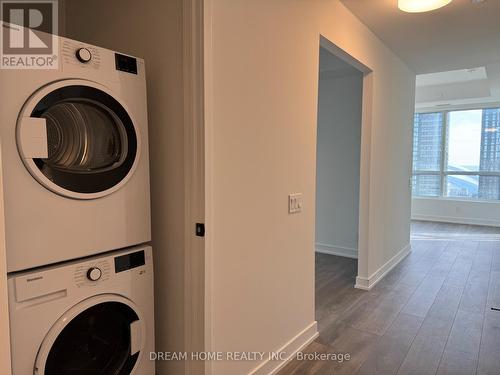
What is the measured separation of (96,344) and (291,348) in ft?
4.04

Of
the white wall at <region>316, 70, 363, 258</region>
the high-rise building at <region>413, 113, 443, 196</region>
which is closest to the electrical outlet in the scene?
the white wall at <region>316, 70, 363, 258</region>

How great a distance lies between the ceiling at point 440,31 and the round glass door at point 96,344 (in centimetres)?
256

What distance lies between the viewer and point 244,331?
186 cm

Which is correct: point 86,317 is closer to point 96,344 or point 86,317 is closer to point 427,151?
point 96,344

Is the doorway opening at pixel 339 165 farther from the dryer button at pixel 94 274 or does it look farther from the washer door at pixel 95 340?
the dryer button at pixel 94 274

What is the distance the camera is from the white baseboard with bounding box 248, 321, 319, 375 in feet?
6.56

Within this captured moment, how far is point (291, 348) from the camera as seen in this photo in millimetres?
2246

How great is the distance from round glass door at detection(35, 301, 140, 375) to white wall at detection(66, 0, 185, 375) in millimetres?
211

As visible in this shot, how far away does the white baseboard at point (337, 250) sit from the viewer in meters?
4.61

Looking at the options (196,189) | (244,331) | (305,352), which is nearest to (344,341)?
(305,352)

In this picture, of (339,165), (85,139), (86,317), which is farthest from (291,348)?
(339,165)

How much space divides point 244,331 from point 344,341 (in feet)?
3.17

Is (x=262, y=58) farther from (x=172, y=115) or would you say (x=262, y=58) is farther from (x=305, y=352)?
(x=305, y=352)

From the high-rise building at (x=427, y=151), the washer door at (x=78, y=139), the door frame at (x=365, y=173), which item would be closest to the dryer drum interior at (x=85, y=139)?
the washer door at (x=78, y=139)
